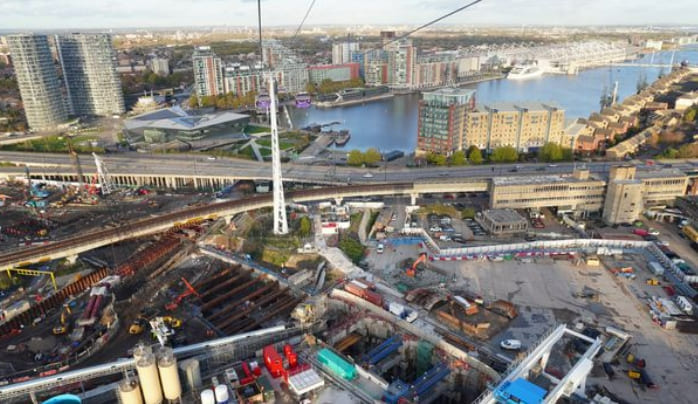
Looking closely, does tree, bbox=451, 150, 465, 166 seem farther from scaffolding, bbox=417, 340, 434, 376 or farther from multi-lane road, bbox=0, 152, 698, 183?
scaffolding, bbox=417, 340, 434, 376

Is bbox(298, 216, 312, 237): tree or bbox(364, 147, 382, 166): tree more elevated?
bbox(364, 147, 382, 166): tree

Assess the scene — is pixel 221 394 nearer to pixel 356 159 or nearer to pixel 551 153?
pixel 356 159

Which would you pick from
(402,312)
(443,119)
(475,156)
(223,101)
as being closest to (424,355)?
(402,312)

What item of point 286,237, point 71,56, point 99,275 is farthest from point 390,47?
point 99,275

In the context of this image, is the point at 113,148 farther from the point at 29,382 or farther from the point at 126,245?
the point at 29,382

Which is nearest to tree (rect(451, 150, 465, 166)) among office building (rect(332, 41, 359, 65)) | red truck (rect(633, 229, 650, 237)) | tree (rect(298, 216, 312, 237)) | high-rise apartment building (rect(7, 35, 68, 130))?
red truck (rect(633, 229, 650, 237))
